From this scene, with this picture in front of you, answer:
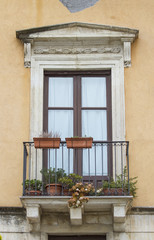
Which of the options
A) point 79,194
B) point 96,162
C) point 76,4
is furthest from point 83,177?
point 76,4

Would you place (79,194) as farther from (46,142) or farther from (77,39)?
(77,39)

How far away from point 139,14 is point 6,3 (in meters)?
2.70

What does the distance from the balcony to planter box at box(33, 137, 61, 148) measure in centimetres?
22

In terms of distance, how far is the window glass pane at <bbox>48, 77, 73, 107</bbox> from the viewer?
571 inches

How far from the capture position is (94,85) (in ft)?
47.9

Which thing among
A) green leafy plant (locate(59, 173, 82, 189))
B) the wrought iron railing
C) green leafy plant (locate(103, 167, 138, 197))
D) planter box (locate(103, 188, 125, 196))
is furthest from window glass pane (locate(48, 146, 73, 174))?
planter box (locate(103, 188, 125, 196))

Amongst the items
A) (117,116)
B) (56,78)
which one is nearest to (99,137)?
(117,116)

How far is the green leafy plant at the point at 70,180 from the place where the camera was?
43.1 feet

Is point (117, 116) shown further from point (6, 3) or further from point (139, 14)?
point (6, 3)

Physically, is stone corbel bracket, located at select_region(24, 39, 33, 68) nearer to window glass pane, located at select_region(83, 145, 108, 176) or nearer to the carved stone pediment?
the carved stone pediment

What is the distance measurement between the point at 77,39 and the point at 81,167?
8.41 feet

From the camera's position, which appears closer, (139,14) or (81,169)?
(81,169)

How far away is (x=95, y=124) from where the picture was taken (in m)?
14.3

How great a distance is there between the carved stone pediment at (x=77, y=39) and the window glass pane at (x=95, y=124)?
1190 millimetres
